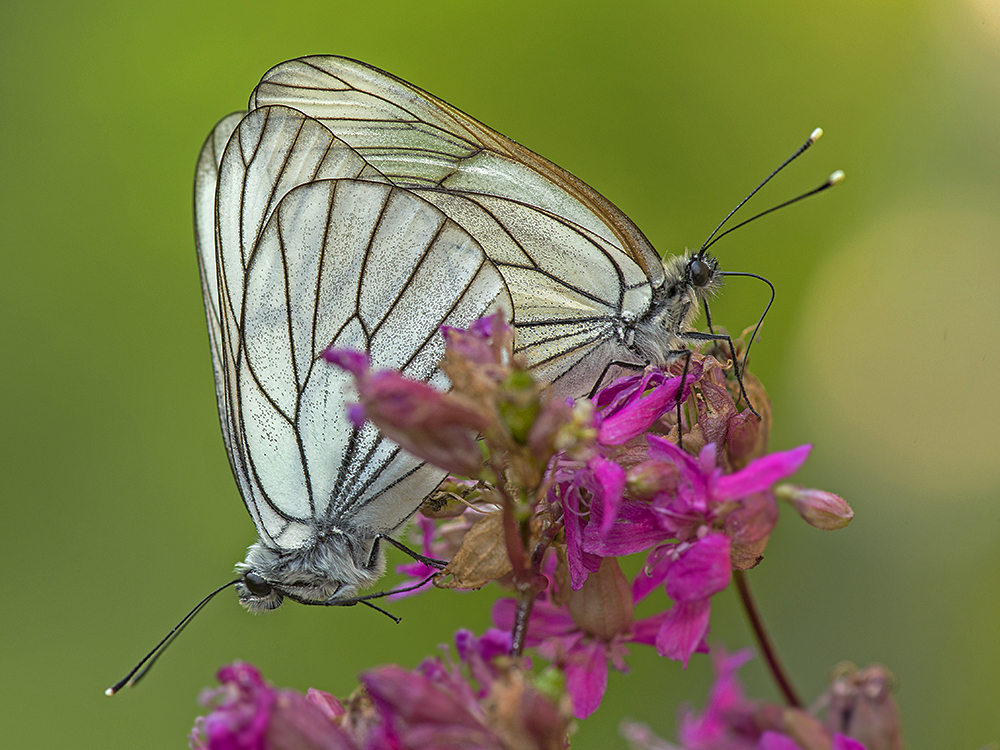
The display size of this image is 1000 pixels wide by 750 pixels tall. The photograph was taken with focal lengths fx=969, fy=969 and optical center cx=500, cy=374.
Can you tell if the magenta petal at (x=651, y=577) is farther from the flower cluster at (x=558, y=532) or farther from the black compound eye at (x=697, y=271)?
the black compound eye at (x=697, y=271)

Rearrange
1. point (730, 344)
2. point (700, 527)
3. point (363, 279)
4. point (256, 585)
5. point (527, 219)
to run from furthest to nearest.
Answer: point (527, 219), point (363, 279), point (256, 585), point (730, 344), point (700, 527)

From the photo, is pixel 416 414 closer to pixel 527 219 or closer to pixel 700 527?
pixel 700 527

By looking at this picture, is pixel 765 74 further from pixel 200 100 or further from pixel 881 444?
pixel 200 100

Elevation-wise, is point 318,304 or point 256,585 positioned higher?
point 318,304

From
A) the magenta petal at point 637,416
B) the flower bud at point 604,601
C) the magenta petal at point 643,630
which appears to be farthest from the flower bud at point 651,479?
the magenta petal at point 643,630

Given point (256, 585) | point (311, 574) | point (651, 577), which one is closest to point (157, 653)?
point (256, 585)

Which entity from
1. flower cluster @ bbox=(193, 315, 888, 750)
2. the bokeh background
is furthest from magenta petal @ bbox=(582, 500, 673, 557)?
the bokeh background

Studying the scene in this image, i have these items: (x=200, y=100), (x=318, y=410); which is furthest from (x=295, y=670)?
(x=200, y=100)
